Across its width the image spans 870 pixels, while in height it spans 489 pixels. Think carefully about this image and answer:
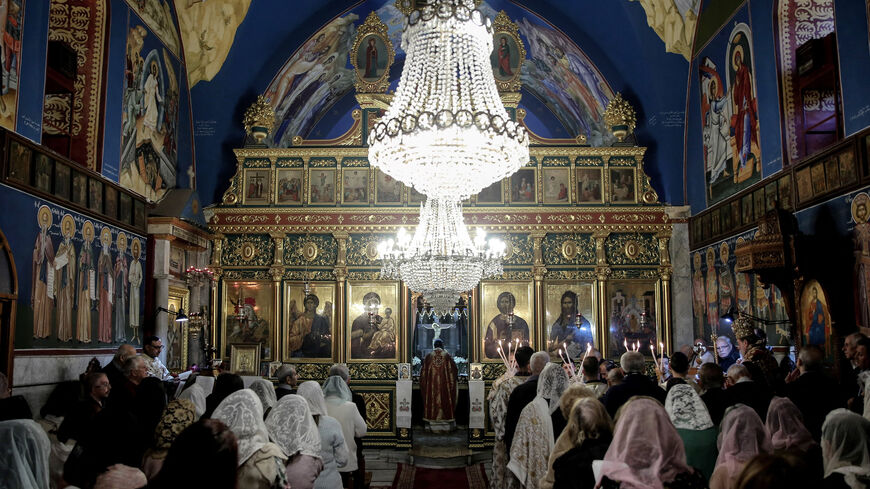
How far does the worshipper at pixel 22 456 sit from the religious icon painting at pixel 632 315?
1163cm

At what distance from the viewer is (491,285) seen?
14.3 metres

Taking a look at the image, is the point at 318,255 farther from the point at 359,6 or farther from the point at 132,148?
the point at 359,6

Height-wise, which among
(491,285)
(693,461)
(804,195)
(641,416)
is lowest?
(693,461)

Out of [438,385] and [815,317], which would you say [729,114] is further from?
[438,385]

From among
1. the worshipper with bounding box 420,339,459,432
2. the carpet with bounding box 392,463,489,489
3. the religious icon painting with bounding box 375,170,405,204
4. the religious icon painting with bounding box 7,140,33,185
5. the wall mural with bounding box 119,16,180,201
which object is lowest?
the carpet with bounding box 392,463,489,489

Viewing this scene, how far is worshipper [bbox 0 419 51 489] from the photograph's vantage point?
3609 millimetres

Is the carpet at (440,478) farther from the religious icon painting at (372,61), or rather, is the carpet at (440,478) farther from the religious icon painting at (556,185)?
the religious icon painting at (372,61)

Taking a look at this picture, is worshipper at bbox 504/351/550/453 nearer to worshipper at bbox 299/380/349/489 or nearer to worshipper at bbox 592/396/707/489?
worshipper at bbox 299/380/349/489

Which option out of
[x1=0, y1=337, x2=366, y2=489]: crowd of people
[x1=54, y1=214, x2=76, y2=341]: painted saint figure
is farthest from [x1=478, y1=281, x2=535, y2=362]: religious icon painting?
[x1=0, y1=337, x2=366, y2=489]: crowd of people

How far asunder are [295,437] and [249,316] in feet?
32.3

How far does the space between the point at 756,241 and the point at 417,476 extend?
246 inches

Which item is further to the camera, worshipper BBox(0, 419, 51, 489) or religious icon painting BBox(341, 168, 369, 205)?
religious icon painting BBox(341, 168, 369, 205)

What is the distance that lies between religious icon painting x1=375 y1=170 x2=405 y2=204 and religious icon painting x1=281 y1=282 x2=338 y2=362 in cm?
203

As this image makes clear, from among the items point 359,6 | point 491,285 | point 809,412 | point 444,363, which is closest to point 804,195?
point 809,412
